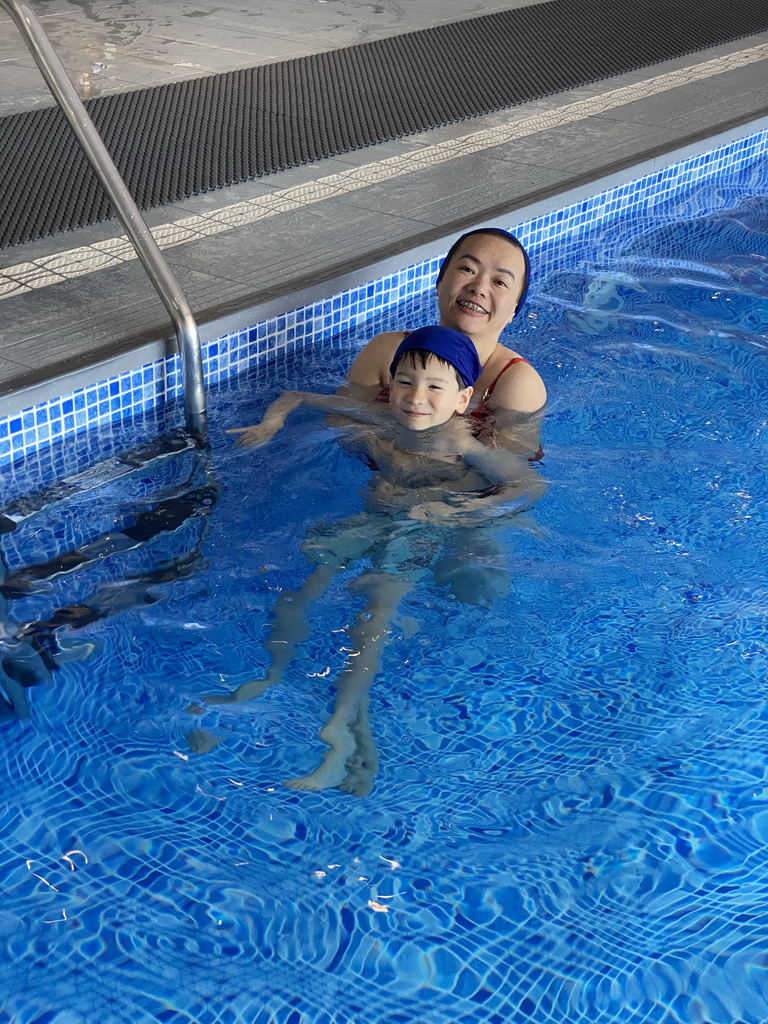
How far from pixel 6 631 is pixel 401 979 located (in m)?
1.32

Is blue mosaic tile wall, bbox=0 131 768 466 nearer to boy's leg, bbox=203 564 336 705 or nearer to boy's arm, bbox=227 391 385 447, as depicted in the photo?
boy's arm, bbox=227 391 385 447

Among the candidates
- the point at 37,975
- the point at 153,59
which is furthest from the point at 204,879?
the point at 153,59

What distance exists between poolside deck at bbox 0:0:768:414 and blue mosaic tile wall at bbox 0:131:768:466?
0.07 meters

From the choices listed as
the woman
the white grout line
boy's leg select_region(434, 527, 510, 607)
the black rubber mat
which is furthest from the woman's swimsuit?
the black rubber mat

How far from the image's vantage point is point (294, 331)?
4.13 meters

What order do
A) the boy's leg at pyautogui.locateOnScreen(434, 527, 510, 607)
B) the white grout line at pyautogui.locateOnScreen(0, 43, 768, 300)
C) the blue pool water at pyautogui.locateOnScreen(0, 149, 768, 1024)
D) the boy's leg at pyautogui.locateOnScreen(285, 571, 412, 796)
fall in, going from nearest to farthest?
the blue pool water at pyautogui.locateOnScreen(0, 149, 768, 1024) → the boy's leg at pyautogui.locateOnScreen(285, 571, 412, 796) → the boy's leg at pyautogui.locateOnScreen(434, 527, 510, 607) → the white grout line at pyautogui.locateOnScreen(0, 43, 768, 300)

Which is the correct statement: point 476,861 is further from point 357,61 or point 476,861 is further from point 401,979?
point 357,61

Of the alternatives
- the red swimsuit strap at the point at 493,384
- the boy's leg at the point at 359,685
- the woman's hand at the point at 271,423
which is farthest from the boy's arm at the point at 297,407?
the boy's leg at the point at 359,685

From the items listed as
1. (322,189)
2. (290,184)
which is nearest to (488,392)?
(322,189)

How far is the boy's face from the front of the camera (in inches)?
118

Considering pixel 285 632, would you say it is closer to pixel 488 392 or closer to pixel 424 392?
pixel 424 392

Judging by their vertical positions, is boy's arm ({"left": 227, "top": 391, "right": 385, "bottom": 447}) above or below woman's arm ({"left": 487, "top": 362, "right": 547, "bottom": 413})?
below

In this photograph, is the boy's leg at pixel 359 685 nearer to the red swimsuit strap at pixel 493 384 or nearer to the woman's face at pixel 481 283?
the red swimsuit strap at pixel 493 384

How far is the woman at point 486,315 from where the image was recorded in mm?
3285
